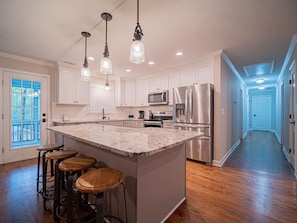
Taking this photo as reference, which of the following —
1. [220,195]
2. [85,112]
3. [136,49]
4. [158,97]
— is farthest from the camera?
[85,112]

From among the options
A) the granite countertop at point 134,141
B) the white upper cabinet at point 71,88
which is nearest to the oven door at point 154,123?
the white upper cabinet at point 71,88

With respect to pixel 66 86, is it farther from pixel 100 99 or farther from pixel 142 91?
pixel 142 91

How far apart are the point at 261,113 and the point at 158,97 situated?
7467 millimetres

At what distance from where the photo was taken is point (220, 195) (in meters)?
1.98

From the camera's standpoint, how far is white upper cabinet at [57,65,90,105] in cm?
373

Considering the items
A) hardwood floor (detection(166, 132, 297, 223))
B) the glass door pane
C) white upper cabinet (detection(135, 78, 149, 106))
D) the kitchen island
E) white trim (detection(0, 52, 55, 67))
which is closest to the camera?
the kitchen island

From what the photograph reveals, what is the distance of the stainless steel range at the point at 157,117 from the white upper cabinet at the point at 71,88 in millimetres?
1953

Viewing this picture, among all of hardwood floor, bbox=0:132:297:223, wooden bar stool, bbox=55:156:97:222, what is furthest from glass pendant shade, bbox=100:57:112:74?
hardwood floor, bbox=0:132:297:223

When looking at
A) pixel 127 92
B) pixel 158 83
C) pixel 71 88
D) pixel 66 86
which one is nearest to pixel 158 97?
pixel 158 83

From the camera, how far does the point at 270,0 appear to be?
1612 millimetres

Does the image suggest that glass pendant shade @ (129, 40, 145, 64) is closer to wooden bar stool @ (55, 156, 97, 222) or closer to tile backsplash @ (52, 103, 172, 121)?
wooden bar stool @ (55, 156, 97, 222)

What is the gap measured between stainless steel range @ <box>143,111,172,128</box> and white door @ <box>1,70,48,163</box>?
2816mm

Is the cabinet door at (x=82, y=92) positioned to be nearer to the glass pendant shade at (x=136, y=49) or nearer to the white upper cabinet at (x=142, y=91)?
the white upper cabinet at (x=142, y=91)

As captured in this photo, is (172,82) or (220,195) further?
(172,82)
